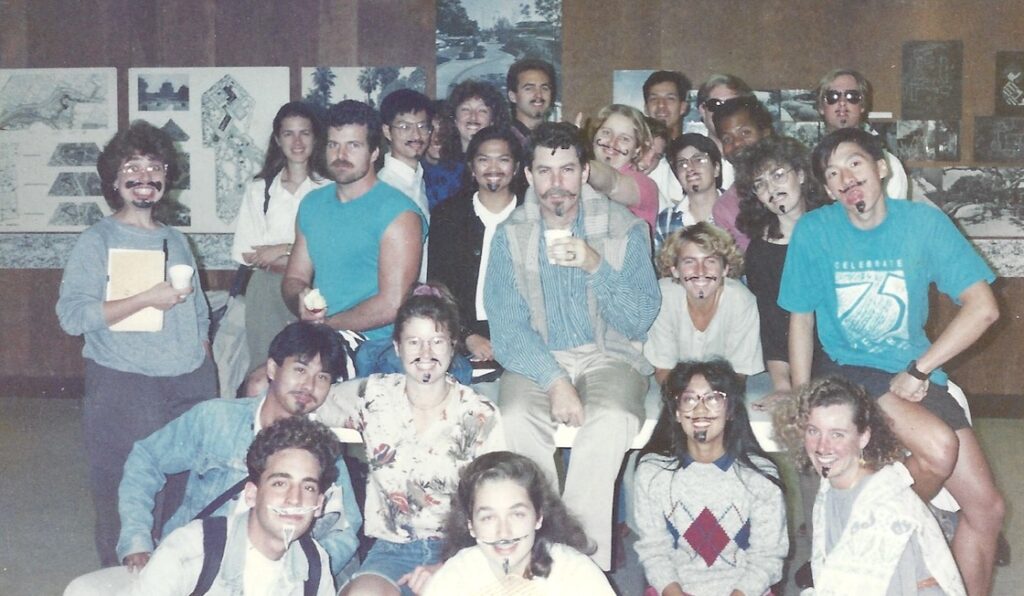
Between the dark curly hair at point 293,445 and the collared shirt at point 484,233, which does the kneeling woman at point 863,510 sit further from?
the collared shirt at point 484,233

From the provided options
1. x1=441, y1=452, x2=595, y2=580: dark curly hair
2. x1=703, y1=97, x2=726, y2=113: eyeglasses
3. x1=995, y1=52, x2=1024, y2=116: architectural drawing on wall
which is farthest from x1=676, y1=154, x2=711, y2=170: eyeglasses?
x1=995, y1=52, x2=1024, y2=116: architectural drawing on wall

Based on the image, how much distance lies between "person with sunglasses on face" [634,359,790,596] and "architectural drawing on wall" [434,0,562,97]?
14.0 feet

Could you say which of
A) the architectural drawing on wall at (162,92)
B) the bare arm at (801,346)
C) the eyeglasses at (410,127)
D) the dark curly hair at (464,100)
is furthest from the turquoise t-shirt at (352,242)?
the architectural drawing on wall at (162,92)

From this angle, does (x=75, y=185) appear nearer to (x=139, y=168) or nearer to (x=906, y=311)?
(x=139, y=168)

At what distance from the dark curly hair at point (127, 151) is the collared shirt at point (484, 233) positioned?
4.38 feet

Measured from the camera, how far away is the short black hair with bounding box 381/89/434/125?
5258mm

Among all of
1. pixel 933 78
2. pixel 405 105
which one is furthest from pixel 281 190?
pixel 933 78

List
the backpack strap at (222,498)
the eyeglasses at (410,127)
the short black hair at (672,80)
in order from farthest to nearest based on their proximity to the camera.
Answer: the short black hair at (672,80)
the eyeglasses at (410,127)
the backpack strap at (222,498)

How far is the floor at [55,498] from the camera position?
184 inches

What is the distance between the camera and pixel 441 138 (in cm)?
552

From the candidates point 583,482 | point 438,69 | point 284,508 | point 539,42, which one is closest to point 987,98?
point 539,42

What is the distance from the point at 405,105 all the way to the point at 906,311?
8.46 ft

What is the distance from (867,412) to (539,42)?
4767 mm

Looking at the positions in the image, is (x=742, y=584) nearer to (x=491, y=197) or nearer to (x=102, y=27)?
(x=491, y=197)
